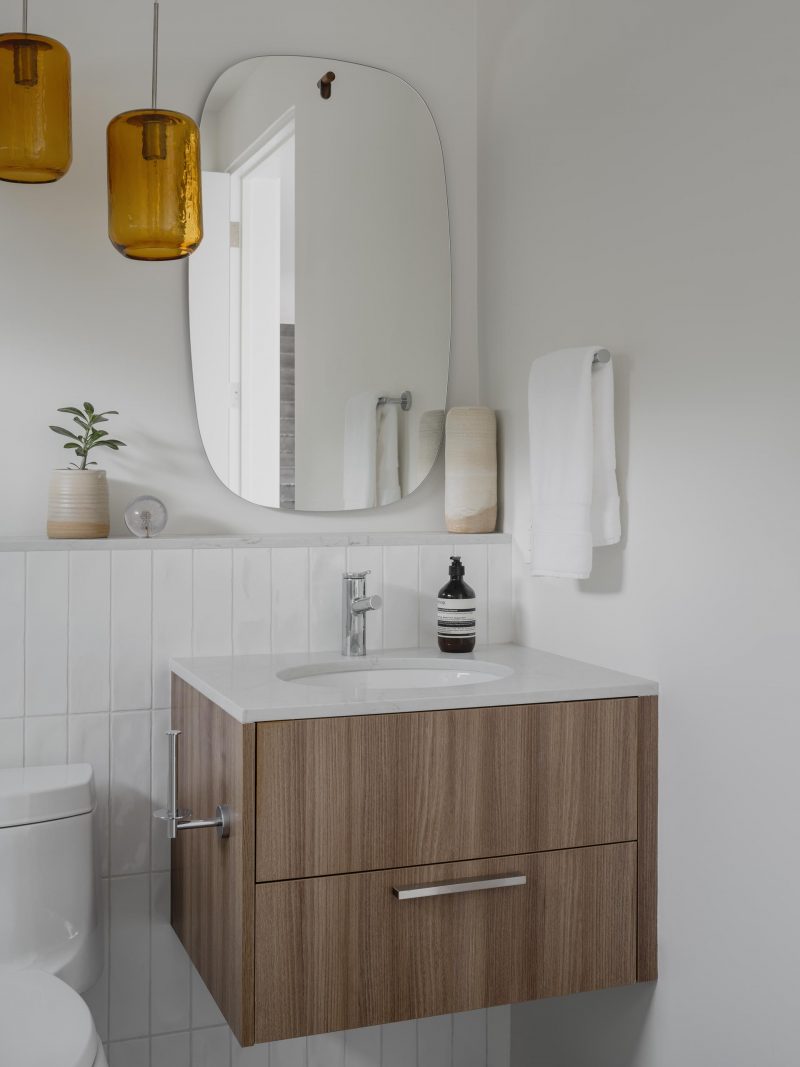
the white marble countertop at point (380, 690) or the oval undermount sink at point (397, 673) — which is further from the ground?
the white marble countertop at point (380, 690)

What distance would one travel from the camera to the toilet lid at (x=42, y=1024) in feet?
3.67

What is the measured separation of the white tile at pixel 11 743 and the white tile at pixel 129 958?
0.93ft

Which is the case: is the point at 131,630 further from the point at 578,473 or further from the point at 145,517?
the point at 578,473

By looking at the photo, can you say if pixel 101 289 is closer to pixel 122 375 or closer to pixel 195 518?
pixel 122 375

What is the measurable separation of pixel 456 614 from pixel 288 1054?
2.90ft

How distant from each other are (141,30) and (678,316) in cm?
118

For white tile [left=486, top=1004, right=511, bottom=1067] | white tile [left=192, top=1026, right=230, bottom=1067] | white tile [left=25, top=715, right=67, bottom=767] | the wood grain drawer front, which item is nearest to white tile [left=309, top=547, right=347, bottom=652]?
white tile [left=25, top=715, right=67, bottom=767]

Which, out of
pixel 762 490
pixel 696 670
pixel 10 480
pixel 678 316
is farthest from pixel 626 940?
pixel 10 480

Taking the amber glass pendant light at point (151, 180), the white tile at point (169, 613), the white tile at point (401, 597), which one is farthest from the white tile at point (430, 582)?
the amber glass pendant light at point (151, 180)

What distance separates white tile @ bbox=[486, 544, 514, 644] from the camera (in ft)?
6.62

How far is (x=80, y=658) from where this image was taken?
175 centimetres

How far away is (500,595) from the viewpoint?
79.7 inches

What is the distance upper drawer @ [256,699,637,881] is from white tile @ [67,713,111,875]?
0.55 m

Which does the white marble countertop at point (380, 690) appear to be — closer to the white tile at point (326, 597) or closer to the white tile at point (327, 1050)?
the white tile at point (326, 597)
